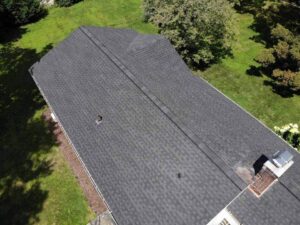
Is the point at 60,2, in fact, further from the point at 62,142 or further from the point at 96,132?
the point at 96,132

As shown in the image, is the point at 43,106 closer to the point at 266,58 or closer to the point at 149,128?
the point at 149,128

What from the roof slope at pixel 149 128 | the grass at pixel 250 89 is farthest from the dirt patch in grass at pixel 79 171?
the grass at pixel 250 89

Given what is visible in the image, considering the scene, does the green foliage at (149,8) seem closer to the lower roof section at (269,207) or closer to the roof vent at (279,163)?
the roof vent at (279,163)

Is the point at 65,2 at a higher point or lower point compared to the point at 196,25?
lower

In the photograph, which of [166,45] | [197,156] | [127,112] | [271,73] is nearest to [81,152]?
[127,112]

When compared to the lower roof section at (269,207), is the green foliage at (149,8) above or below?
above

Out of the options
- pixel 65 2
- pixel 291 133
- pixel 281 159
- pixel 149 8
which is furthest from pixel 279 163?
pixel 65 2

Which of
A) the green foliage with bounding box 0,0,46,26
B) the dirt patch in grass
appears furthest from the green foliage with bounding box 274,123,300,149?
the green foliage with bounding box 0,0,46,26
